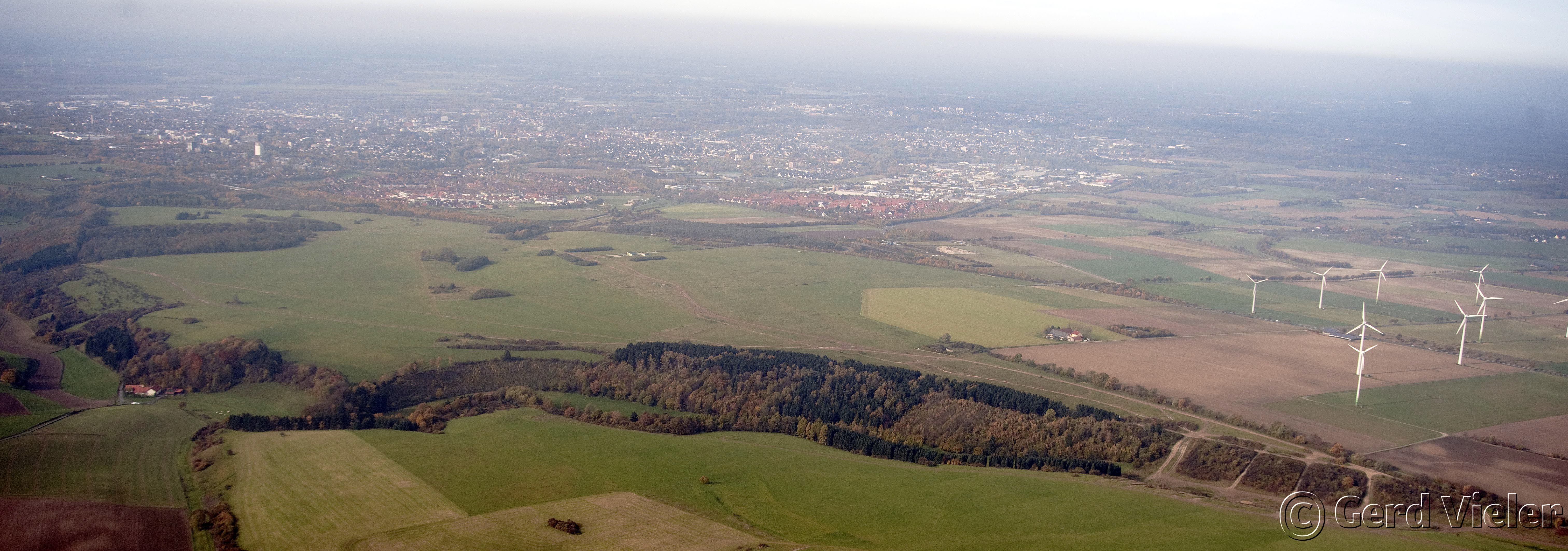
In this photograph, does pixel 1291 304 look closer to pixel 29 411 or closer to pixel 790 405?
pixel 790 405

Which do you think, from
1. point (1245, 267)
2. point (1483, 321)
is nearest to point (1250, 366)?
point (1483, 321)

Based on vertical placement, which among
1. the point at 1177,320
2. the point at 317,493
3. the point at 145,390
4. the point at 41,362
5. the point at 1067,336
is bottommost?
the point at 145,390

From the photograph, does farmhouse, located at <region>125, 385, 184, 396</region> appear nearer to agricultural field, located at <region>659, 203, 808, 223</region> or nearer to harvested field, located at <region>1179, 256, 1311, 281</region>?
agricultural field, located at <region>659, 203, 808, 223</region>

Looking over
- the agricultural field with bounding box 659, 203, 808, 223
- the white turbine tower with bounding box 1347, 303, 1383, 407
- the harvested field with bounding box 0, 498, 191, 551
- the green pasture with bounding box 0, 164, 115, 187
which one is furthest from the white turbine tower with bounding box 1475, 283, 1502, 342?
the green pasture with bounding box 0, 164, 115, 187

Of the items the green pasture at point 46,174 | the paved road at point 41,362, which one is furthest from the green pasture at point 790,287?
the green pasture at point 46,174

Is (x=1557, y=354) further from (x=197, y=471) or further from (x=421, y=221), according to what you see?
(x=421, y=221)
